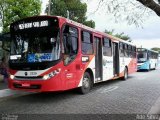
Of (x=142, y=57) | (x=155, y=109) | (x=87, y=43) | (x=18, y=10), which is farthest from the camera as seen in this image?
(x=142, y=57)

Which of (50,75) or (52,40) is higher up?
(52,40)

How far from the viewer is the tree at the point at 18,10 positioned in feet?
76.1

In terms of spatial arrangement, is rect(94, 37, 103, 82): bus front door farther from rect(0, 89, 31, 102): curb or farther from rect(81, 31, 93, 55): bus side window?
rect(0, 89, 31, 102): curb

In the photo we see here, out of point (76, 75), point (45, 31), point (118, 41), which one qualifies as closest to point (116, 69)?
point (118, 41)

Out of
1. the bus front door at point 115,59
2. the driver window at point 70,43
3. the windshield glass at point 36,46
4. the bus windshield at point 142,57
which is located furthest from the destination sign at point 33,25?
the bus windshield at point 142,57

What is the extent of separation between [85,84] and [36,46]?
300 centimetres

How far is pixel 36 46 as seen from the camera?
10.4m

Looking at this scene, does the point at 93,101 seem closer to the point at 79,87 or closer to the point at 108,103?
the point at 108,103

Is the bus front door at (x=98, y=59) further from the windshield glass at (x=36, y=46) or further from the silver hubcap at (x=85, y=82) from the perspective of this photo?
the windshield glass at (x=36, y=46)

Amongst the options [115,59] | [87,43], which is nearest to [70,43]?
[87,43]

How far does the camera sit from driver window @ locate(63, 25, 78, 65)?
1050 centimetres

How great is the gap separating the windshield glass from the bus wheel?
8.09 feet

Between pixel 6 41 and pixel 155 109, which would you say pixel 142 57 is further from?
pixel 155 109

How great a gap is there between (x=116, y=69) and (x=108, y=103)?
7.43 m
